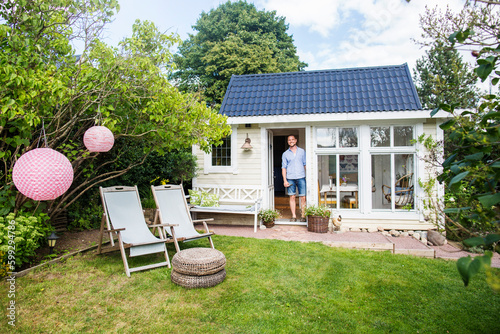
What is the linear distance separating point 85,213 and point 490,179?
7.03 meters

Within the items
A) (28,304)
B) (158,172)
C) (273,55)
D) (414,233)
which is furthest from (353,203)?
(273,55)

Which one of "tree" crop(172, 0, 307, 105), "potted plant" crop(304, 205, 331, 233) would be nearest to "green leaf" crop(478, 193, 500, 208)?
"potted plant" crop(304, 205, 331, 233)

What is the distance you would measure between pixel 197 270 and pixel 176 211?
1.92 metres

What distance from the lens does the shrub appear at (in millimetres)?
3924

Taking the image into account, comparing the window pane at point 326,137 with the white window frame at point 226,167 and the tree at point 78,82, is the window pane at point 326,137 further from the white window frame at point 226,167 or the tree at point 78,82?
the tree at point 78,82

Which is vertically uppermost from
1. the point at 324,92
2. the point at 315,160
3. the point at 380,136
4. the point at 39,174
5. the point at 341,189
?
the point at 324,92

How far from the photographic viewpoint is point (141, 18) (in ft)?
16.6

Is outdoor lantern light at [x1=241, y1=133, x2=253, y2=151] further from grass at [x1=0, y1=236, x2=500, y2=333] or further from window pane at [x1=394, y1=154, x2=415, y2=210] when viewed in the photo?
grass at [x1=0, y1=236, x2=500, y2=333]

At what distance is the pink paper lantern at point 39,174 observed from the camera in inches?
130

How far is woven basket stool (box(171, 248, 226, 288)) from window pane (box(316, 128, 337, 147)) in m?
4.91

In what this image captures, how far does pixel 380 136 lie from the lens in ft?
25.6

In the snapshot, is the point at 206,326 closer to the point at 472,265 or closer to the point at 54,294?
the point at 54,294

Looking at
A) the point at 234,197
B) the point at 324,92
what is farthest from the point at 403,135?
the point at 234,197

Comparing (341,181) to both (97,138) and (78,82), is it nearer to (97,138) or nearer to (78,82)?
(97,138)
